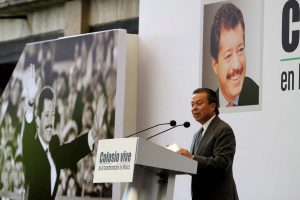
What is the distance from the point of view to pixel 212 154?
5.89 meters

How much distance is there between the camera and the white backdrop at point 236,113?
749cm

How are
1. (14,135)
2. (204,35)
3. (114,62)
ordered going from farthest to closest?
(14,135) < (114,62) < (204,35)

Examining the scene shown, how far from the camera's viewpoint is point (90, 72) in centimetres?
957

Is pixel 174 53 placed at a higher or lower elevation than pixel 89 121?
higher

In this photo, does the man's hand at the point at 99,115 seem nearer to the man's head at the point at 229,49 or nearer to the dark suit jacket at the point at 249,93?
the man's head at the point at 229,49

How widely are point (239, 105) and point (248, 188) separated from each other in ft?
2.61

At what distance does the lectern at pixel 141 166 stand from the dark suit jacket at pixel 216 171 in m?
0.31

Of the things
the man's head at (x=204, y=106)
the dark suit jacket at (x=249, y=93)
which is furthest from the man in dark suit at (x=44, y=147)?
the man's head at (x=204, y=106)

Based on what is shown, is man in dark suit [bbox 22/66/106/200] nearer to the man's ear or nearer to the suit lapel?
the man's ear

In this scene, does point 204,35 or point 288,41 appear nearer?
point 288,41

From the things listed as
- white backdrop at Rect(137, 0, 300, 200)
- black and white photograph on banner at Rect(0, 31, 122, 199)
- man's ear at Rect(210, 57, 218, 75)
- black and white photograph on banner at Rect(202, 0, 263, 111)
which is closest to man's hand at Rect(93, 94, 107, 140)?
black and white photograph on banner at Rect(0, 31, 122, 199)

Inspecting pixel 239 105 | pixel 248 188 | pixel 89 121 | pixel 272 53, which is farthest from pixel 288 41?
pixel 89 121

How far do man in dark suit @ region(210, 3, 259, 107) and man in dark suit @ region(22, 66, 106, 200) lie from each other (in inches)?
65.2

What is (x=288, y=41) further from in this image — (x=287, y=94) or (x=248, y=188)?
(x=248, y=188)
